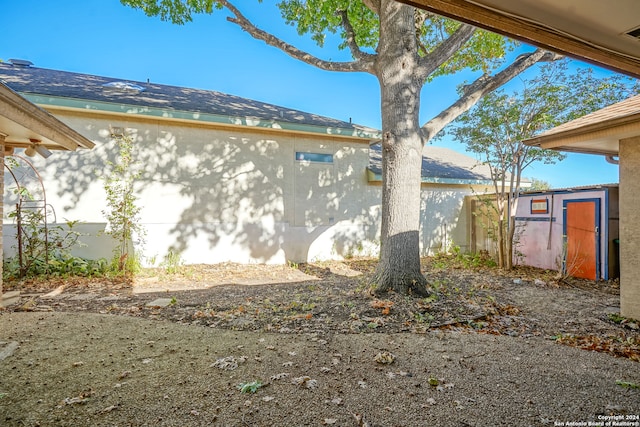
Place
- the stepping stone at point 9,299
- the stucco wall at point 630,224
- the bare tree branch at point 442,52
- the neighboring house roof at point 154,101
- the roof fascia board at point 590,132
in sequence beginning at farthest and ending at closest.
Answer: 1. the neighboring house roof at point 154,101
2. the bare tree branch at point 442,52
3. the stepping stone at point 9,299
4. the stucco wall at point 630,224
5. the roof fascia board at point 590,132

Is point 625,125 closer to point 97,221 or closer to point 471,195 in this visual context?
point 471,195

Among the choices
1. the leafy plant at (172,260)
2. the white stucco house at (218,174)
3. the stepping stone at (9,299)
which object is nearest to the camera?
the stepping stone at (9,299)

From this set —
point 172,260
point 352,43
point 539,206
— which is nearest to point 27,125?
point 172,260

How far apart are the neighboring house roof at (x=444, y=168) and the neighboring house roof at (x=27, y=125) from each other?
768 centimetres

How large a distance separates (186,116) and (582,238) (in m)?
9.99

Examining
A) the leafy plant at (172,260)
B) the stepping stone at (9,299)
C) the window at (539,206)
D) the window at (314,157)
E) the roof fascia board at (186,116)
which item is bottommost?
the stepping stone at (9,299)

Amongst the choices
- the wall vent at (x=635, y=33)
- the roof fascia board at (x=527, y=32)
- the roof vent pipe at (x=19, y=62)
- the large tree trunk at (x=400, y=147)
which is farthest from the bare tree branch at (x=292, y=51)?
the roof vent pipe at (x=19, y=62)

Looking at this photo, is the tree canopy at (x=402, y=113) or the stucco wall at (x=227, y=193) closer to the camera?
the tree canopy at (x=402, y=113)

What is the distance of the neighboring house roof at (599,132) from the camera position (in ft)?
12.8

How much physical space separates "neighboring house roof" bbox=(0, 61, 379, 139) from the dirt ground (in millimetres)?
4330

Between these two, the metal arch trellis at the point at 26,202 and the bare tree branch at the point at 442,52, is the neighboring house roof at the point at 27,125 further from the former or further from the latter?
the bare tree branch at the point at 442,52

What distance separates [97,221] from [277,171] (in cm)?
464

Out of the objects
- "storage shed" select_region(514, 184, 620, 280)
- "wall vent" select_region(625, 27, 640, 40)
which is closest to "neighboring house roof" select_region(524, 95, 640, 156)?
"storage shed" select_region(514, 184, 620, 280)

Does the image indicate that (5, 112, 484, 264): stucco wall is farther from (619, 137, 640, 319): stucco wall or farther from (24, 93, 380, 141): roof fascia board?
(619, 137, 640, 319): stucco wall
